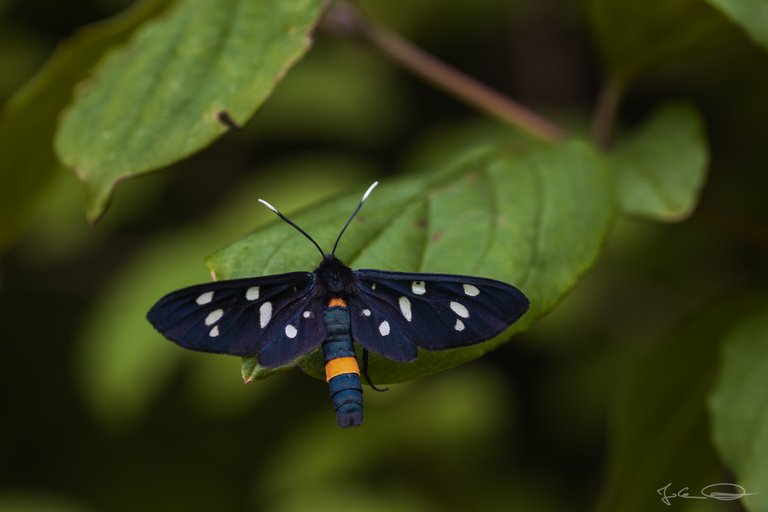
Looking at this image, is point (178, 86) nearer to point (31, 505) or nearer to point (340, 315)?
point (340, 315)

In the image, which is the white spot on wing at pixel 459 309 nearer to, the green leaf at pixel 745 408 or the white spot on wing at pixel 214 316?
the white spot on wing at pixel 214 316

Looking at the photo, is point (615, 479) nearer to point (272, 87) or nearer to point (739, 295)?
point (739, 295)

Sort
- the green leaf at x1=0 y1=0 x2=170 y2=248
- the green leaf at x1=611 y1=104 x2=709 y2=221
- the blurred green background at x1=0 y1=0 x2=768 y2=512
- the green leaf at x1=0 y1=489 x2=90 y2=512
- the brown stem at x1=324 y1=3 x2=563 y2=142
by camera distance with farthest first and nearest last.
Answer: the green leaf at x1=0 y1=489 x2=90 y2=512 → the blurred green background at x1=0 y1=0 x2=768 y2=512 → the brown stem at x1=324 y1=3 x2=563 y2=142 → the green leaf at x1=0 y1=0 x2=170 y2=248 → the green leaf at x1=611 y1=104 x2=709 y2=221

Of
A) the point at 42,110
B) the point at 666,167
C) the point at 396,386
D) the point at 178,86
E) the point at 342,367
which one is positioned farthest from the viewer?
the point at 396,386

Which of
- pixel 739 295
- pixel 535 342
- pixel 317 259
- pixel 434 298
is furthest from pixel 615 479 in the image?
pixel 535 342

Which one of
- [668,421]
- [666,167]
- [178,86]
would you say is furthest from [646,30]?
[178,86]

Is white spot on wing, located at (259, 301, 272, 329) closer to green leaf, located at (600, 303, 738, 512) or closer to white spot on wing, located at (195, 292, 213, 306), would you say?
white spot on wing, located at (195, 292, 213, 306)
